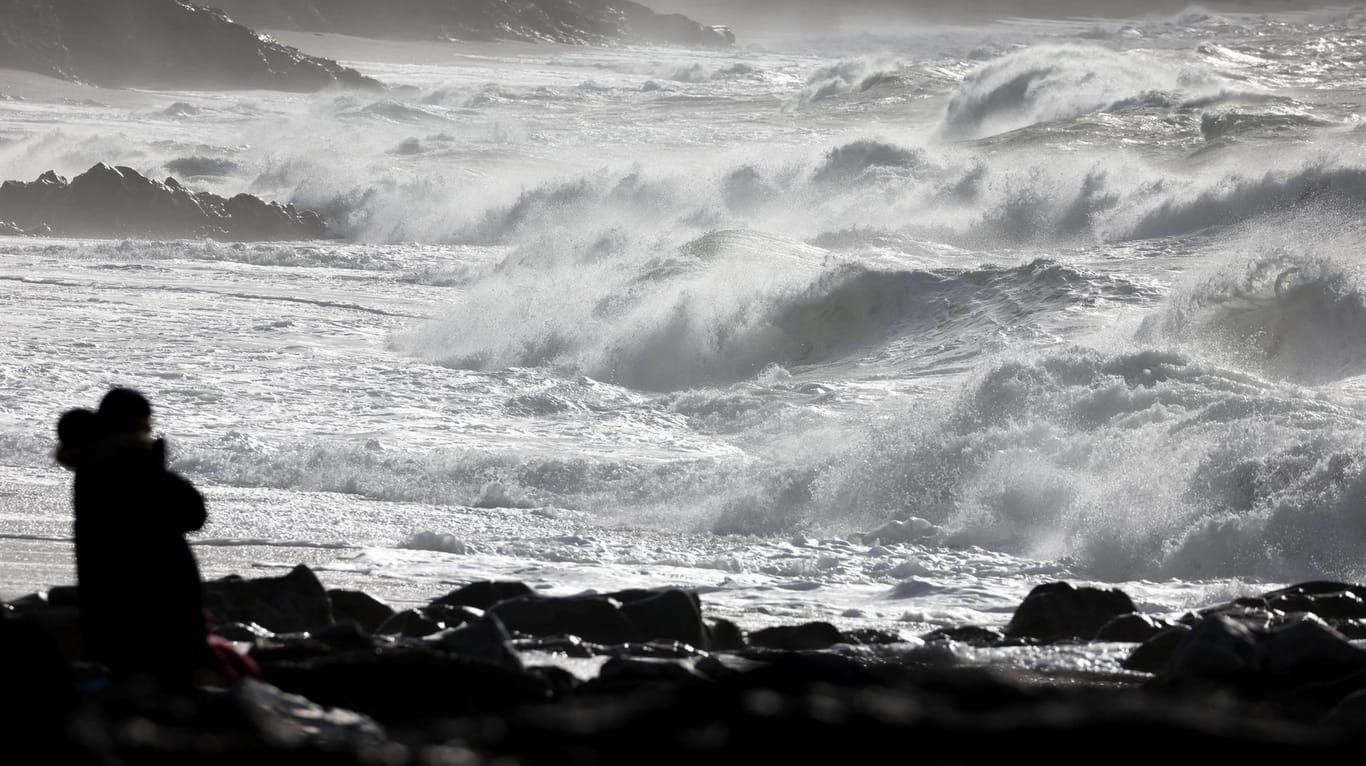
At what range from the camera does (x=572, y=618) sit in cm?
645

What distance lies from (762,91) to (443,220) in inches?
1681

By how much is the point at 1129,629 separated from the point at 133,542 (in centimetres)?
441

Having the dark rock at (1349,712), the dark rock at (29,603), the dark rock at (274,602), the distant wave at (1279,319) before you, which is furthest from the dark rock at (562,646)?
the distant wave at (1279,319)

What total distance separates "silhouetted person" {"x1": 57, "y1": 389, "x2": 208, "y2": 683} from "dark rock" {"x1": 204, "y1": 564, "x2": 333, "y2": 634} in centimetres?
217

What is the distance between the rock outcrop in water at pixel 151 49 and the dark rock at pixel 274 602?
3210 inches

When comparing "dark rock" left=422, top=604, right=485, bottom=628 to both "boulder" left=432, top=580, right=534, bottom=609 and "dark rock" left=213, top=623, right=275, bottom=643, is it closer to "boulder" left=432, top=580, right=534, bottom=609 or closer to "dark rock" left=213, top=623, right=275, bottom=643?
"boulder" left=432, top=580, right=534, bottom=609

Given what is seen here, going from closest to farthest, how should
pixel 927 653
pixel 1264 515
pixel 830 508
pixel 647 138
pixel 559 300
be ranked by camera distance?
pixel 927 653
pixel 1264 515
pixel 830 508
pixel 559 300
pixel 647 138

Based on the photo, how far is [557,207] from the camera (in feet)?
119

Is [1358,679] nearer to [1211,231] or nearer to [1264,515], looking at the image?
[1264,515]

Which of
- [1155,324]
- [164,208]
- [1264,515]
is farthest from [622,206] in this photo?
[1264,515]

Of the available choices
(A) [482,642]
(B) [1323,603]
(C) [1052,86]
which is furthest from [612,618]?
(C) [1052,86]

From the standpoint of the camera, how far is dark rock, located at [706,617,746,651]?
645 cm

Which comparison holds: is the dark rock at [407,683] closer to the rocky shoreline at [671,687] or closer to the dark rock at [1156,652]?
the rocky shoreline at [671,687]

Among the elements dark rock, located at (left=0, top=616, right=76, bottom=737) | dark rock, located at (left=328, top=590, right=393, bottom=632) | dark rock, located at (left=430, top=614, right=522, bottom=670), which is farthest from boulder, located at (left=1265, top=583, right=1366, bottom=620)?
dark rock, located at (left=0, top=616, right=76, bottom=737)
